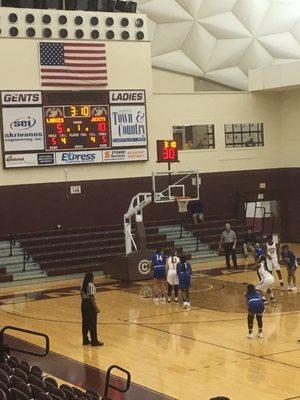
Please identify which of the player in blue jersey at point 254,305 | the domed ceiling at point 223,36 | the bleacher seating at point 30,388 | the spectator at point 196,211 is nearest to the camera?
the bleacher seating at point 30,388

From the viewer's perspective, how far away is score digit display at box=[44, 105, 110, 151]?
3191 cm

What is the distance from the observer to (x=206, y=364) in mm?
16250

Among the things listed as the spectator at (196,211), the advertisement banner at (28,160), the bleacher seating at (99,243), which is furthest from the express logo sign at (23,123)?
the spectator at (196,211)

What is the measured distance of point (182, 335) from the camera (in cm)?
1934

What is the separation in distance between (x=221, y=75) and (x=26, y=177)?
1396 centimetres

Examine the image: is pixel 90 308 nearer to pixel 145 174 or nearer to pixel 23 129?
pixel 23 129

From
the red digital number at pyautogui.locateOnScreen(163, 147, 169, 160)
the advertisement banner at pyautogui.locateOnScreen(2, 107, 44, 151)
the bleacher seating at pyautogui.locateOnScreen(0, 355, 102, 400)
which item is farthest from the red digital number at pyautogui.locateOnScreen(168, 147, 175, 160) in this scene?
the bleacher seating at pyautogui.locateOnScreen(0, 355, 102, 400)

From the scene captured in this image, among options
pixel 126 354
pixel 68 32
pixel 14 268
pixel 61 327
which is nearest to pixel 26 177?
pixel 14 268

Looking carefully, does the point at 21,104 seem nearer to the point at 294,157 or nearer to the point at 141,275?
the point at 141,275

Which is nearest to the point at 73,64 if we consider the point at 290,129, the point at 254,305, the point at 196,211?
the point at 196,211

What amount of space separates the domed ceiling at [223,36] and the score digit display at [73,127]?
9134mm

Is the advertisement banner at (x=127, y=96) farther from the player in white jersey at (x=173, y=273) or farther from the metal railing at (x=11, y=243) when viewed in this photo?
the player in white jersey at (x=173, y=273)

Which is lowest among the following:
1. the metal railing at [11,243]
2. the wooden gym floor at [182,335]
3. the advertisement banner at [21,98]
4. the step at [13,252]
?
the wooden gym floor at [182,335]

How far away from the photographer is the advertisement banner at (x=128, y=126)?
33312 millimetres
